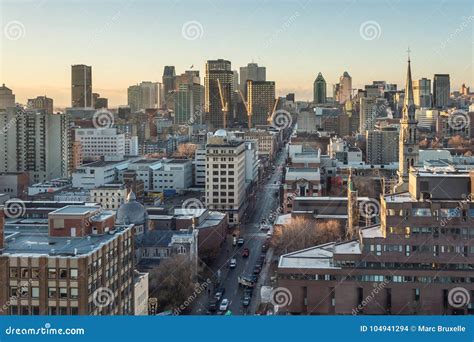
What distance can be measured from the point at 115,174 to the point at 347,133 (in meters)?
15.9

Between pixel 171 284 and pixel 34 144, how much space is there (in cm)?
982

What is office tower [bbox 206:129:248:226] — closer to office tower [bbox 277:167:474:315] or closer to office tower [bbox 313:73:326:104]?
office tower [bbox 313:73:326:104]

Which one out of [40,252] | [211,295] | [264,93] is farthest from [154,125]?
[40,252]

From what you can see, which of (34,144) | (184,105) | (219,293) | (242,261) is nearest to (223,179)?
(242,261)

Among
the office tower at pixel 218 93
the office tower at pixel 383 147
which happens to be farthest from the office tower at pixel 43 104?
the office tower at pixel 383 147

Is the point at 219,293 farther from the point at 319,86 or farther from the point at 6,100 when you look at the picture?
the point at 319,86

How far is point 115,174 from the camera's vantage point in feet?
49.4

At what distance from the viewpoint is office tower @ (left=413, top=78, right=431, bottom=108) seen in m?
23.9

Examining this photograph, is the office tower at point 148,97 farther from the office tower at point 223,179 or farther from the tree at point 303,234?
the tree at point 303,234

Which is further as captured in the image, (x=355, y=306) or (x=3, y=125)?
(x=3, y=125)

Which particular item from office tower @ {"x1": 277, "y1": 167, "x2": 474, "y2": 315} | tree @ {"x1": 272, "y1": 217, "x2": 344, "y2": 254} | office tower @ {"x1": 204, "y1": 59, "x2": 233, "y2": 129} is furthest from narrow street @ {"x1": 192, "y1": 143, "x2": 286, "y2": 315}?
office tower @ {"x1": 204, "y1": 59, "x2": 233, "y2": 129}

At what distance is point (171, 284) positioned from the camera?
684 centimetres

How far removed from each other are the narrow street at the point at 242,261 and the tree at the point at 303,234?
342 millimetres
